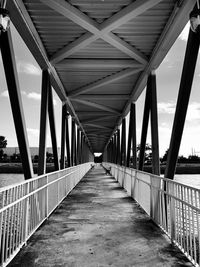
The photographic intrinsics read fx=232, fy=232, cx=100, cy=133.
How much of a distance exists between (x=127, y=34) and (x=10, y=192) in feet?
15.5

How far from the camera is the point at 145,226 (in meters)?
4.41

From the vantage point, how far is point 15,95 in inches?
178

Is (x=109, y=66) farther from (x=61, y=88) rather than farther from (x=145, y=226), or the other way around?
(x=145, y=226)

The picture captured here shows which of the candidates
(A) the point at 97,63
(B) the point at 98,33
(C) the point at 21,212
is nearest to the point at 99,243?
(C) the point at 21,212

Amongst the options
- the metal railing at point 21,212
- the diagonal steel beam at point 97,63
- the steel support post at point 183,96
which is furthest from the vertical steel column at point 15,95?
the steel support post at point 183,96

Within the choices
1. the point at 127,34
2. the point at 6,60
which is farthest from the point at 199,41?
the point at 6,60

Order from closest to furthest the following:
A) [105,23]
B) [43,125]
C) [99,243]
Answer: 1. [99,243]
2. [105,23]
3. [43,125]

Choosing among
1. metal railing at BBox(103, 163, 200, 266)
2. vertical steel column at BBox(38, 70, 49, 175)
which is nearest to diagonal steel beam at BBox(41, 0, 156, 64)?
vertical steel column at BBox(38, 70, 49, 175)

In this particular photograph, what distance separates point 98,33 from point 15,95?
7.80ft

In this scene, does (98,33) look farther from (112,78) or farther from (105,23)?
(112,78)

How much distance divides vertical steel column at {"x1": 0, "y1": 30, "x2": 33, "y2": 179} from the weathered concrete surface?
1463 mm

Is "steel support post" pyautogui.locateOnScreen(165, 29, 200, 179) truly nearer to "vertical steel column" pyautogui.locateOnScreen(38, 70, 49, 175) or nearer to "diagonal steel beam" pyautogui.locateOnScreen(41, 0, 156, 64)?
"diagonal steel beam" pyautogui.locateOnScreen(41, 0, 156, 64)

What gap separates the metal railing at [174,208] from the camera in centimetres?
291

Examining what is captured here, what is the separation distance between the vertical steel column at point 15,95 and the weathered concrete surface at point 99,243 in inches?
57.6
